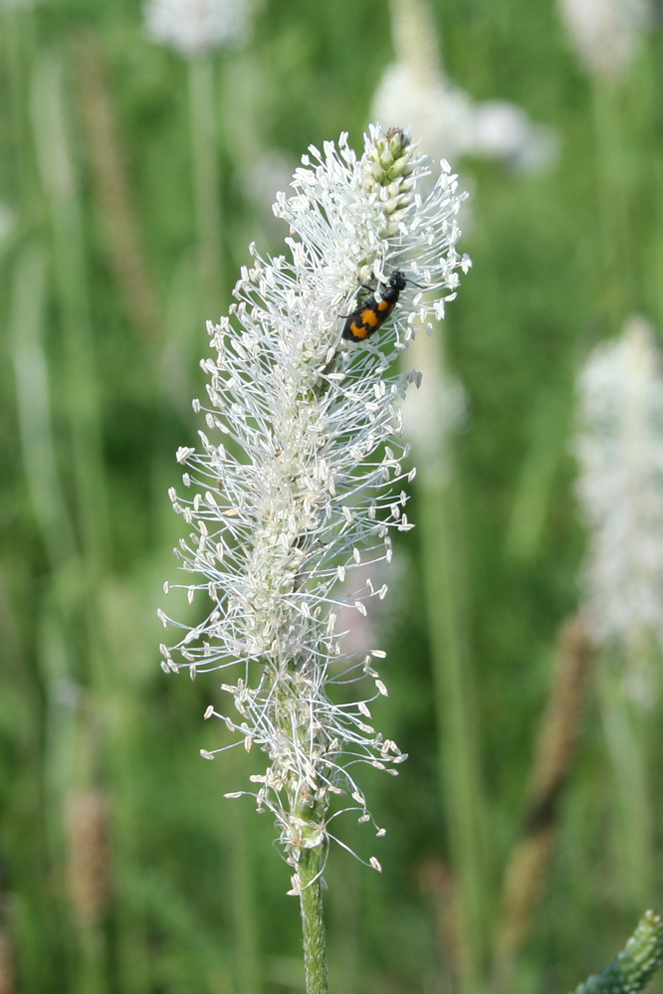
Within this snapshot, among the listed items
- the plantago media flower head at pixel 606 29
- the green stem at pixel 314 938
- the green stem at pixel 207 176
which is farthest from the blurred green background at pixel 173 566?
the green stem at pixel 314 938

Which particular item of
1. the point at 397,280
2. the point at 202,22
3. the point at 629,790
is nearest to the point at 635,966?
the point at 397,280

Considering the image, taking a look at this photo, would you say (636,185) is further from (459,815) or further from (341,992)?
(341,992)

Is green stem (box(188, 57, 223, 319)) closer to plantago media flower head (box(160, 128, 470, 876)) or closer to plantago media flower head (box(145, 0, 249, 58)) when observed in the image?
plantago media flower head (box(145, 0, 249, 58))

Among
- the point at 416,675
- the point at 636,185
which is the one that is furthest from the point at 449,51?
the point at 416,675

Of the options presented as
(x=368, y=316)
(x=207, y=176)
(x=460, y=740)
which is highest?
(x=207, y=176)

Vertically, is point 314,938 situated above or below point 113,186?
below

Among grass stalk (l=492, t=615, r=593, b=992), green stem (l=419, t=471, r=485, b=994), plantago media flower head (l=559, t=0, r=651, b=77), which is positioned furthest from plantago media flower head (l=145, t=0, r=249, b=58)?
grass stalk (l=492, t=615, r=593, b=992)

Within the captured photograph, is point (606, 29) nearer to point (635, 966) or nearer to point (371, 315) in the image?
point (371, 315)
